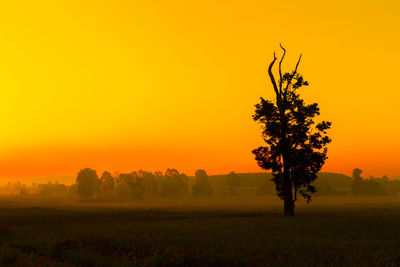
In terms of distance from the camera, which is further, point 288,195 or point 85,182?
point 85,182

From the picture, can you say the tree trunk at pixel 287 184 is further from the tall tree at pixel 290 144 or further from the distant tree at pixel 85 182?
the distant tree at pixel 85 182

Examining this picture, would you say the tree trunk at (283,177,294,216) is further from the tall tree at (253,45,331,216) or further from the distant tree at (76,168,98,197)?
the distant tree at (76,168,98,197)

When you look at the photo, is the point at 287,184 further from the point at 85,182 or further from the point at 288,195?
the point at 85,182

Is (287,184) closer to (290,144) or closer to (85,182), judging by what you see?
(290,144)

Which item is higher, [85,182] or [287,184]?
[287,184]

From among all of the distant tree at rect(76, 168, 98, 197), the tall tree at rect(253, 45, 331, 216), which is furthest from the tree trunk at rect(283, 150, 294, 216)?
the distant tree at rect(76, 168, 98, 197)

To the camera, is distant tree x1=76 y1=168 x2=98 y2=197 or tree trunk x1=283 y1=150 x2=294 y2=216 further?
distant tree x1=76 y1=168 x2=98 y2=197

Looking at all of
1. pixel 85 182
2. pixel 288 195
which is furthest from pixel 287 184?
pixel 85 182

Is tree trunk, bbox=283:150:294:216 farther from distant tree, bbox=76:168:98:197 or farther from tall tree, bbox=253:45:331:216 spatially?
distant tree, bbox=76:168:98:197

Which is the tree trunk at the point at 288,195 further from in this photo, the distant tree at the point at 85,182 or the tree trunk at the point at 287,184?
the distant tree at the point at 85,182

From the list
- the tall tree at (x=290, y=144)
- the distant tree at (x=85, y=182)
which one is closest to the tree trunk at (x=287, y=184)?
the tall tree at (x=290, y=144)

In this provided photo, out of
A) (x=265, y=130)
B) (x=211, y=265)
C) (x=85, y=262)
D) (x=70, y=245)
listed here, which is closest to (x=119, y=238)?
(x=70, y=245)

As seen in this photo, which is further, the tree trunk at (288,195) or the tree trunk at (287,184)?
the tree trunk at (288,195)

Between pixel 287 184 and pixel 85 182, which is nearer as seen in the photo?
pixel 287 184
